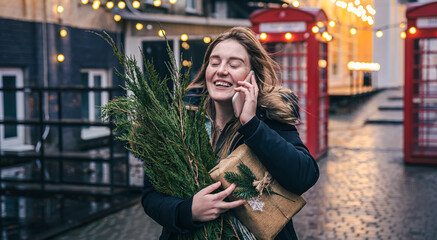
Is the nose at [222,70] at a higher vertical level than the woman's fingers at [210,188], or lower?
higher

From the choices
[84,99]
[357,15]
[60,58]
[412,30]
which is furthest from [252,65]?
[357,15]

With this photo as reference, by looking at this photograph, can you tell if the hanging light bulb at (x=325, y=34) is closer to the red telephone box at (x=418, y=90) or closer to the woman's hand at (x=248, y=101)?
the red telephone box at (x=418, y=90)

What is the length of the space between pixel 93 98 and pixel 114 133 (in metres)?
4.19

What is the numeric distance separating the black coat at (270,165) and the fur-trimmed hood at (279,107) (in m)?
0.05

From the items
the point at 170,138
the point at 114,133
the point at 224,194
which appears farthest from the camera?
the point at 114,133

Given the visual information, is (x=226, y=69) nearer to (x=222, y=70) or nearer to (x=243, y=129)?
(x=222, y=70)

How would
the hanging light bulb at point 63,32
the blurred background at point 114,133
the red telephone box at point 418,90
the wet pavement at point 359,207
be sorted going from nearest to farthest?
the wet pavement at point 359,207 < the blurred background at point 114,133 < the red telephone box at point 418,90 < the hanging light bulb at point 63,32

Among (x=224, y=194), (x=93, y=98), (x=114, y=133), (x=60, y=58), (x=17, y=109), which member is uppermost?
(x=60, y=58)

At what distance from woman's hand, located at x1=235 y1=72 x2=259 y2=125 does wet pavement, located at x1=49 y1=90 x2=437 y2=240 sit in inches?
155

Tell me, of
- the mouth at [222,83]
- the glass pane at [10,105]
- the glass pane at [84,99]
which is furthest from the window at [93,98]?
the mouth at [222,83]

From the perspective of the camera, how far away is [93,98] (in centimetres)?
1220

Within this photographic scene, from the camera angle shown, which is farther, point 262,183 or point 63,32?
point 63,32

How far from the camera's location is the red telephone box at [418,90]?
948 cm

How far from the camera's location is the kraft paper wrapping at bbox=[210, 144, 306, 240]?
2129mm
